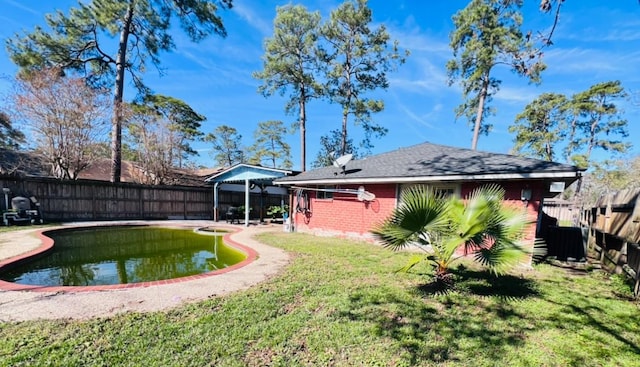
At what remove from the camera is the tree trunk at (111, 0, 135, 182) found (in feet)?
51.4

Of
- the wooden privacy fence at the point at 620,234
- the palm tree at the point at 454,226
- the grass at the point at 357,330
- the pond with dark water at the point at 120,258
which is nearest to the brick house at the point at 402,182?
the wooden privacy fence at the point at 620,234

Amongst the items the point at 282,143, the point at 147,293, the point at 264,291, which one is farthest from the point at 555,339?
the point at 282,143

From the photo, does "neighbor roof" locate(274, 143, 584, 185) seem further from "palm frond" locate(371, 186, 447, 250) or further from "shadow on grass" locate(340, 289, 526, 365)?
"shadow on grass" locate(340, 289, 526, 365)

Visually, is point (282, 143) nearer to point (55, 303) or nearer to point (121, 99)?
point (121, 99)

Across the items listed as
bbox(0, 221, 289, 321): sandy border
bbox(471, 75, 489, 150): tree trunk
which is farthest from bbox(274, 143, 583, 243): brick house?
bbox(471, 75, 489, 150): tree trunk

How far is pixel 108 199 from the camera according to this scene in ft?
47.7

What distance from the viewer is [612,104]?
870 inches

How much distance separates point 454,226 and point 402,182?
4325 millimetres

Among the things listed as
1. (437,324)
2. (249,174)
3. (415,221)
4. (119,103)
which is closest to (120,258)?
(249,174)

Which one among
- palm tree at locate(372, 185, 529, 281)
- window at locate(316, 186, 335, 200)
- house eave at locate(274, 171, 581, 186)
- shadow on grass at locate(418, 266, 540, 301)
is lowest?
shadow on grass at locate(418, 266, 540, 301)

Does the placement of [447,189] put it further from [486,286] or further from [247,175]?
[247,175]

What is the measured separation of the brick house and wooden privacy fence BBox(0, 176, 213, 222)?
29.7ft

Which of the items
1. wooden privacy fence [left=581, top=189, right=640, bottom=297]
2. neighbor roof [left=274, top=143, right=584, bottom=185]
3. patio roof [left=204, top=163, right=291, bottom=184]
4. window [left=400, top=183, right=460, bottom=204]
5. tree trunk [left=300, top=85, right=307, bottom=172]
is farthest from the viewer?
tree trunk [left=300, top=85, right=307, bottom=172]

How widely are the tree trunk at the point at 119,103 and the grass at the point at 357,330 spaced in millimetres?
15801
